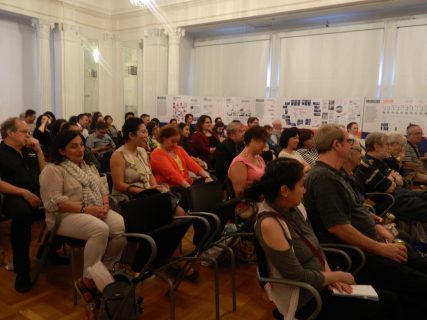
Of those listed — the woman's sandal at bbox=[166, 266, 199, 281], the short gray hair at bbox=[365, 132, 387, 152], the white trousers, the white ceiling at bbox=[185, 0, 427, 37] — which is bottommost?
the woman's sandal at bbox=[166, 266, 199, 281]

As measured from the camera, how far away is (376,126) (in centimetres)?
768

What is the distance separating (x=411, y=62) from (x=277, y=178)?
25.1 ft

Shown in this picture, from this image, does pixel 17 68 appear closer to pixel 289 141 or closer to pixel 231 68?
pixel 231 68

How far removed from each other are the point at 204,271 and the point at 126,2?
9827 millimetres

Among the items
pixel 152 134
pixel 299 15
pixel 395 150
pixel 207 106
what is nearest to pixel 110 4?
pixel 207 106

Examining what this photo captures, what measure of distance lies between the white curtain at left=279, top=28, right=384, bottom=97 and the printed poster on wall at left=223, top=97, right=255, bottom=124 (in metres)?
0.97

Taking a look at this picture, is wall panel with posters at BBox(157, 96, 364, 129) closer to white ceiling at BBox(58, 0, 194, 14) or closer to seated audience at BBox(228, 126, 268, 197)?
white ceiling at BBox(58, 0, 194, 14)

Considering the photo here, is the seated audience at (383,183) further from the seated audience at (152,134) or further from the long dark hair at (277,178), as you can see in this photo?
the seated audience at (152,134)

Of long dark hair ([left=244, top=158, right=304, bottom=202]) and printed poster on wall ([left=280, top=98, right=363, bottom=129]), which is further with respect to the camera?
printed poster on wall ([left=280, top=98, right=363, bottom=129])

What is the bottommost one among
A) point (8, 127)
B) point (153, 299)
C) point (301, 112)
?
point (153, 299)

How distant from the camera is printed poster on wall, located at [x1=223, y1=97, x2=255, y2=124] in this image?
934 centimetres

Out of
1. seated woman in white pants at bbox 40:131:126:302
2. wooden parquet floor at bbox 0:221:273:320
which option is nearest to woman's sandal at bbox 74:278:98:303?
seated woman in white pants at bbox 40:131:126:302

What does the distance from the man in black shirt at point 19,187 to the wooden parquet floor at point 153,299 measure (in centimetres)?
16

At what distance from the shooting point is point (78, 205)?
2580 mm
